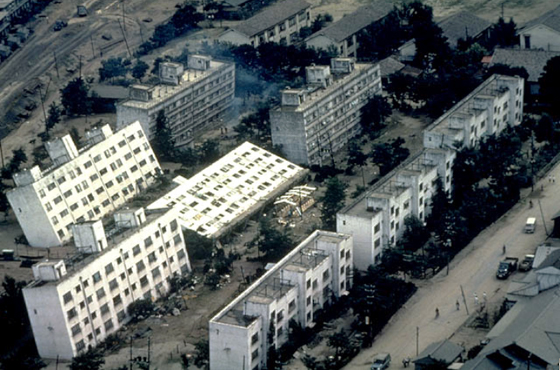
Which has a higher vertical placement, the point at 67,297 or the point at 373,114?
the point at 67,297

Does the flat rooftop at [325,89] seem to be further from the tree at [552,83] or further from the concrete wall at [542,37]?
the concrete wall at [542,37]

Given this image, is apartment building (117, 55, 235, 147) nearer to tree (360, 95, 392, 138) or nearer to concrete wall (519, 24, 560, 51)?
tree (360, 95, 392, 138)

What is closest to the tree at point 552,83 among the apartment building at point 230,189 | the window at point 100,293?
the apartment building at point 230,189

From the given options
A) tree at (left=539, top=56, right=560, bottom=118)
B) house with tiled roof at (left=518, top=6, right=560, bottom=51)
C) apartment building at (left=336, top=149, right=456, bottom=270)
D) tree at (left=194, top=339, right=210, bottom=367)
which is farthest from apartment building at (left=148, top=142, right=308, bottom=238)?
house with tiled roof at (left=518, top=6, right=560, bottom=51)

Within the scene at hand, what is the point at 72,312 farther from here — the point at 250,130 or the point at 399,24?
the point at 399,24

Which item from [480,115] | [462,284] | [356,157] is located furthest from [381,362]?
[480,115]

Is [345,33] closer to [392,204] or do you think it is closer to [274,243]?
[392,204]

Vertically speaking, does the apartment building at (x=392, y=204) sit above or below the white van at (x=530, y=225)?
above
